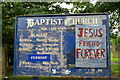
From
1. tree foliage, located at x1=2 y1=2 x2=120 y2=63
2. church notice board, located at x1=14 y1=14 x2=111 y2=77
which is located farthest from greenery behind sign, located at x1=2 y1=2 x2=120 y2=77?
church notice board, located at x1=14 y1=14 x2=111 y2=77

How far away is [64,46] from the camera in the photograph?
547 centimetres

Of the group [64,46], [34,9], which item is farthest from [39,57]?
[34,9]

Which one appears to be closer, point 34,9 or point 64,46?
point 64,46

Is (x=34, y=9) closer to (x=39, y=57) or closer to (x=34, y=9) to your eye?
(x=34, y=9)

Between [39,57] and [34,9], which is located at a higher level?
[34,9]

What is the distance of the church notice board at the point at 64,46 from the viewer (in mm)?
5383

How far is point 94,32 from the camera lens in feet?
17.8

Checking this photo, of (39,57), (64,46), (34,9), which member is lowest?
(39,57)

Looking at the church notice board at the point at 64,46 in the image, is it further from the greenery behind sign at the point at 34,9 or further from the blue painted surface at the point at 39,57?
the greenery behind sign at the point at 34,9

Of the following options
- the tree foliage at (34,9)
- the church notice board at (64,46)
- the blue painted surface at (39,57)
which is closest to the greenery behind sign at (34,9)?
the tree foliage at (34,9)

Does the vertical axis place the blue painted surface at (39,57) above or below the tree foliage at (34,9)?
below

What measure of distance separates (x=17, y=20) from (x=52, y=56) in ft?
5.54

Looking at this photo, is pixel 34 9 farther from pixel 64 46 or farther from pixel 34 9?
pixel 64 46

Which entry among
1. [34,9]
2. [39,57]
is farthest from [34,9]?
[39,57]
